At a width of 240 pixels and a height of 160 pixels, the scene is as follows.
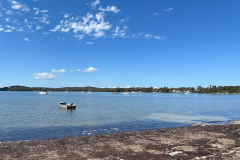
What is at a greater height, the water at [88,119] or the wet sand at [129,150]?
the wet sand at [129,150]

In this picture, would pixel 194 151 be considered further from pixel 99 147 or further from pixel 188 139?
pixel 99 147

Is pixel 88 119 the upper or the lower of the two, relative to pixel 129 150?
lower

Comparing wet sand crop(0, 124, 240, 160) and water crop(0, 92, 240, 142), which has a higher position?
wet sand crop(0, 124, 240, 160)

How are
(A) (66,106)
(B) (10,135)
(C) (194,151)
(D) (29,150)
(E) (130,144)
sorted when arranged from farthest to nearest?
(A) (66,106), (B) (10,135), (E) (130,144), (D) (29,150), (C) (194,151)

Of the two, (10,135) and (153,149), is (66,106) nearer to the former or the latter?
(10,135)

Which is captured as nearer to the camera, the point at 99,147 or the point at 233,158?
the point at 233,158

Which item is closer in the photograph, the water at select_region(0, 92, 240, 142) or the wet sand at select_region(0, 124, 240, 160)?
the wet sand at select_region(0, 124, 240, 160)

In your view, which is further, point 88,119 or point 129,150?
point 88,119

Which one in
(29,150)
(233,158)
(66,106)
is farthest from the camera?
(66,106)

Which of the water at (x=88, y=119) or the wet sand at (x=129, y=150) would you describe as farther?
the water at (x=88, y=119)

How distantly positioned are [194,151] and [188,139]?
3926 mm

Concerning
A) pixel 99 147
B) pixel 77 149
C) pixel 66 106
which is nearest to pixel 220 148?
pixel 99 147

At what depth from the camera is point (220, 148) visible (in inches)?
517

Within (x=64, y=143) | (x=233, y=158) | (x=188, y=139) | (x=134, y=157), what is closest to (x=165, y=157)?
(x=134, y=157)
